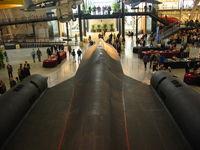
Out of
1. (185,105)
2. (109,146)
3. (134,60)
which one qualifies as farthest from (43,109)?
(134,60)

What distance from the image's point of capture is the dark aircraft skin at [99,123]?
4.41m

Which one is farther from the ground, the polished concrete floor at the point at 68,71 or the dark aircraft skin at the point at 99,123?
the dark aircraft skin at the point at 99,123

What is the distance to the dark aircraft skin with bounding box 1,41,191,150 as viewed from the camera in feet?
14.5

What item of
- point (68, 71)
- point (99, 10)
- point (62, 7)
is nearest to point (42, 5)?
point (62, 7)

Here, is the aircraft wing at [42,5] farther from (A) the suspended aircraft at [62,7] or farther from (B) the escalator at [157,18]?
(B) the escalator at [157,18]

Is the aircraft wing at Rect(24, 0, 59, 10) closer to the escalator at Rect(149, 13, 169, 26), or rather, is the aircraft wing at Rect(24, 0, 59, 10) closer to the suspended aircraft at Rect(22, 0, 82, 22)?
the suspended aircraft at Rect(22, 0, 82, 22)

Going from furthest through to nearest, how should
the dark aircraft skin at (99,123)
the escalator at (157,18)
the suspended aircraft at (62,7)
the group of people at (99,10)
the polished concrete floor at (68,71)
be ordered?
the group of people at (99,10)
the escalator at (157,18)
the suspended aircraft at (62,7)
the polished concrete floor at (68,71)
the dark aircraft skin at (99,123)

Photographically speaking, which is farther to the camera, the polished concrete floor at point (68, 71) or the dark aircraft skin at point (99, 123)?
the polished concrete floor at point (68, 71)

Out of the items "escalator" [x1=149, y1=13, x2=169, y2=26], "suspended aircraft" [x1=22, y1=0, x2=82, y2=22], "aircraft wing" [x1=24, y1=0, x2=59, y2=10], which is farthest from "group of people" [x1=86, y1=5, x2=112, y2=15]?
"aircraft wing" [x1=24, y1=0, x2=59, y2=10]

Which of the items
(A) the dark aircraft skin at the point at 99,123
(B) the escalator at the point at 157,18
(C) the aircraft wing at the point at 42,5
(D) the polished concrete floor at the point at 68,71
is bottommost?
(D) the polished concrete floor at the point at 68,71

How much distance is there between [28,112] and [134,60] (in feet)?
57.9

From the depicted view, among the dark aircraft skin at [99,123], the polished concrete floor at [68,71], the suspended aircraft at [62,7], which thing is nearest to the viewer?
the dark aircraft skin at [99,123]

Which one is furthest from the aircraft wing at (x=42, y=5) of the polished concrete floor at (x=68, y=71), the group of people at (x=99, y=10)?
the group of people at (x=99, y=10)

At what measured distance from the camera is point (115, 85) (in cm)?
757
